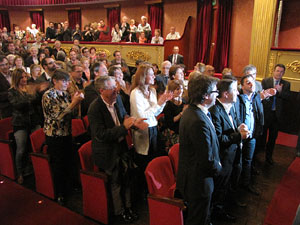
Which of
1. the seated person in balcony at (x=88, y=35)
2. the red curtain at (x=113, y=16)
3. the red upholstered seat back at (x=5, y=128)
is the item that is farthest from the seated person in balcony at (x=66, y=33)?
the red upholstered seat back at (x=5, y=128)

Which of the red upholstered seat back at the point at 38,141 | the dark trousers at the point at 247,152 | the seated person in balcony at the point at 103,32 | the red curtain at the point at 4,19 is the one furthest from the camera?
the red curtain at the point at 4,19

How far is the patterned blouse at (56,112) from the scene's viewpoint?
2686mm

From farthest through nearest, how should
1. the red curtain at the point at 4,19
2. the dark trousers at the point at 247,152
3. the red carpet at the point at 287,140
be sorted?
the red curtain at the point at 4,19 < the red carpet at the point at 287,140 < the dark trousers at the point at 247,152

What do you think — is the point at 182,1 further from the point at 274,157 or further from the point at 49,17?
the point at 49,17

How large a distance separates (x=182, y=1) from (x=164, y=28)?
131 centimetres

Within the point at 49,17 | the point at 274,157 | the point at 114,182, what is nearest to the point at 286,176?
the point at 274,157

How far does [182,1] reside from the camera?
30.2 ft

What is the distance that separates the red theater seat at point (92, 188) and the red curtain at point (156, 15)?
8.54 m

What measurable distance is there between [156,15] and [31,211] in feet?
29.8

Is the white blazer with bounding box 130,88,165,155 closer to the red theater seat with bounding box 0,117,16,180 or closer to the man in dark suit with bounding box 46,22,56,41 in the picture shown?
the red theater seat with bounding box 0,117,16,180

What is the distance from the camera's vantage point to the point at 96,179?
96.7 inches

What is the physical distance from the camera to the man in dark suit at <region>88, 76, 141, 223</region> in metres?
2.31

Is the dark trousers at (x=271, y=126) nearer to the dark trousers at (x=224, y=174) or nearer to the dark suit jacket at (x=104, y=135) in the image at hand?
the dark trousers at (x=224, y=174)

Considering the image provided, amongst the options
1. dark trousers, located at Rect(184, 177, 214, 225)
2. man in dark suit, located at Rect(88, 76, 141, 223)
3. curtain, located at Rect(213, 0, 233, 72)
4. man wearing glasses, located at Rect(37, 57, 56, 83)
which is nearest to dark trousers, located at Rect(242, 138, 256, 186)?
dark trousers, located at Rect(184, 177, 214, 225)
